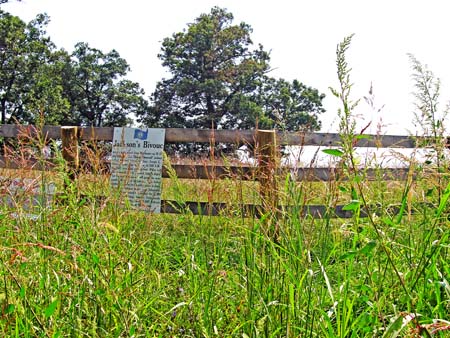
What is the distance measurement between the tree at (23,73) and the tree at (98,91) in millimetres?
5172

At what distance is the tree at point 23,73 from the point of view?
31.1 metres

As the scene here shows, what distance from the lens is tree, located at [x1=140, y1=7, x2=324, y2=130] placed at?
120 feet

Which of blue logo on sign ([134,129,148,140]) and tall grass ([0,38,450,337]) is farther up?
blue logo on sign ([134,129,148,140])

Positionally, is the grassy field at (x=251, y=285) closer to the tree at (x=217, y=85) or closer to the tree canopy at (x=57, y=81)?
the tree canopy at (x=57, y=81)

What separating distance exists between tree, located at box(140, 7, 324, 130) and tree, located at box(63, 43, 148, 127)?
2.05 meters

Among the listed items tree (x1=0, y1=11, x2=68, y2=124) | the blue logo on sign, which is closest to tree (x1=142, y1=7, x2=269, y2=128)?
tree (x1=0, y1=11, x2=68, y2=124)

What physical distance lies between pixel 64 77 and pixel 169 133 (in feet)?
112

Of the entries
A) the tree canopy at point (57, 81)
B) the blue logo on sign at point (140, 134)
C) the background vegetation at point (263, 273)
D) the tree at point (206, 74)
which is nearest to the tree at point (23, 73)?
the tree canopy at point (57, 81)

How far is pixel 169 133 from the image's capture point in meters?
6.46

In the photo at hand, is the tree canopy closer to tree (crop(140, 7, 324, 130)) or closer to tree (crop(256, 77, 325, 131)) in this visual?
tree (crop(140, 7, 324, 130))

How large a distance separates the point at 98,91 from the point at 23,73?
7818mm

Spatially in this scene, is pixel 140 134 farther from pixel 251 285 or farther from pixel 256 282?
pixel 251 285

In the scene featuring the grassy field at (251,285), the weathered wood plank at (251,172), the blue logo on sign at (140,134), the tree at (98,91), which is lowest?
the grassy field at (251,285)

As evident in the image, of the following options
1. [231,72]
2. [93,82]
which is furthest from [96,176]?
[93,82]
